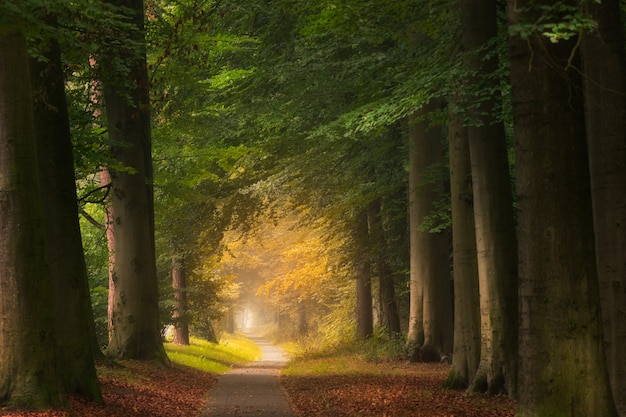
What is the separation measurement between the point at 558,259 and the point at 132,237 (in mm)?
12201

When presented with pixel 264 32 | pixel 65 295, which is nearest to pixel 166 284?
pixel 264 32

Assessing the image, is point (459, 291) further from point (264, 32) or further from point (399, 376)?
point (264, 32)

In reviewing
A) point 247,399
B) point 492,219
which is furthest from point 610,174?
point 247,399

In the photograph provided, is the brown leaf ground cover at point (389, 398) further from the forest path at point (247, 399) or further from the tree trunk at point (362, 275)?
the tree trunk at point (362, 275)

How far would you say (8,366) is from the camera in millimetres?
9641

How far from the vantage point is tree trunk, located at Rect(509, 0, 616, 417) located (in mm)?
8133

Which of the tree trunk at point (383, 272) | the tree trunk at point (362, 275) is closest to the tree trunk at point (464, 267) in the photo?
the tree trunk at point (383, 272)

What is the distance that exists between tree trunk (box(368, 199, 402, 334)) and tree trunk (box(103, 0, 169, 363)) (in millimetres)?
10135

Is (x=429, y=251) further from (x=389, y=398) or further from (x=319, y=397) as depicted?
(x=389, y=398)

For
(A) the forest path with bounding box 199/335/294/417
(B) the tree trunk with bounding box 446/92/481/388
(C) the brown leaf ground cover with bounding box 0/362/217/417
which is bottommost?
(A) the forest path with bounding box 199/335/294/417

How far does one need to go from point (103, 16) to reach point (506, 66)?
619 centimetres

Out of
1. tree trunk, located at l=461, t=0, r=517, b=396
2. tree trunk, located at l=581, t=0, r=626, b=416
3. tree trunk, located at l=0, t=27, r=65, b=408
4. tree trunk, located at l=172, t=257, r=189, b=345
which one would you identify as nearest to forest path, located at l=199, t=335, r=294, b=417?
tree trunk, located at l=461, t=0, r=517, b=396

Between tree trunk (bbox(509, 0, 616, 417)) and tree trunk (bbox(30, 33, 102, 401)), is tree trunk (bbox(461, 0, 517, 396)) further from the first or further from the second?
tree trunk (bbox(30, 33, 102, 401))

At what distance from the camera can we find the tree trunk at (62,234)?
38.5 ft
